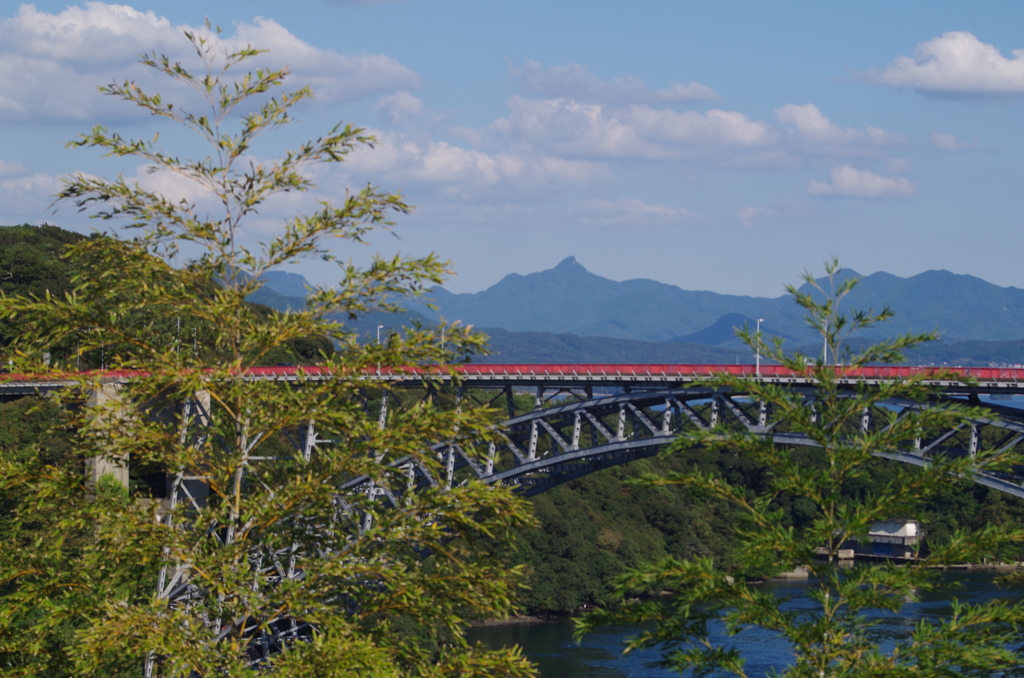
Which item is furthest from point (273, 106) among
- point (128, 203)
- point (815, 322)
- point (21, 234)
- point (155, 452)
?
point (21, 234)

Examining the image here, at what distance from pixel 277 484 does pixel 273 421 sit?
1.37 m

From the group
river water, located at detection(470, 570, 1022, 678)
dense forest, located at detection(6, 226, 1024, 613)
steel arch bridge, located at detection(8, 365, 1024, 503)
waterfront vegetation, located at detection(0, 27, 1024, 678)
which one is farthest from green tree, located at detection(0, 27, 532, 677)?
dense forest, located at detection(6, 226, 1024, 613)

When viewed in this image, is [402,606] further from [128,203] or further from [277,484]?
[128,203]

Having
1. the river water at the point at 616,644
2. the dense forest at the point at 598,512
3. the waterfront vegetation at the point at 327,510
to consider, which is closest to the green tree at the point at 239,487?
the waterfront vegetation at the point at 327,510

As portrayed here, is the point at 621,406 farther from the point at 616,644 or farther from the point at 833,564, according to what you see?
the point at 833,564

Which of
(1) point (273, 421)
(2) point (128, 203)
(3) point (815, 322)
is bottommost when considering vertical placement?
(1) point (273, 421)

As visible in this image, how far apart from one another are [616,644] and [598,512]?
72.6ft

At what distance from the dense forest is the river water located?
3.59 m

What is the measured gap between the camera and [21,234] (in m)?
104

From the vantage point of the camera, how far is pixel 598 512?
278 ft

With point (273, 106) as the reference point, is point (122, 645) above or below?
below

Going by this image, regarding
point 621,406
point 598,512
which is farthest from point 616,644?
point 621,406

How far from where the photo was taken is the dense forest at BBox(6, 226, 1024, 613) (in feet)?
241

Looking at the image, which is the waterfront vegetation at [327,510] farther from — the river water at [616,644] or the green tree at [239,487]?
the river water at [616,644]
